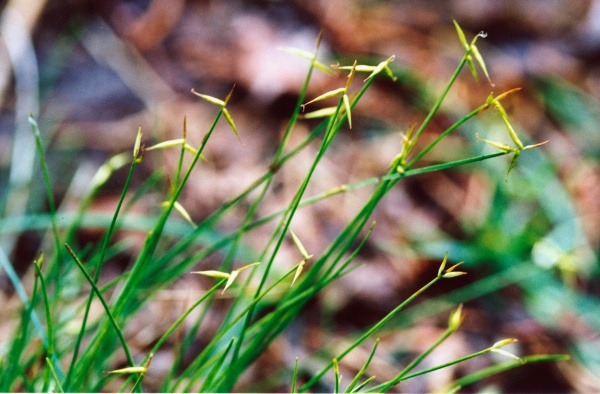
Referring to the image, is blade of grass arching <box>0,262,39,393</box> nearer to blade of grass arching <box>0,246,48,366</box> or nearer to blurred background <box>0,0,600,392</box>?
blade of grass arching <box>0,246,48,366</box>

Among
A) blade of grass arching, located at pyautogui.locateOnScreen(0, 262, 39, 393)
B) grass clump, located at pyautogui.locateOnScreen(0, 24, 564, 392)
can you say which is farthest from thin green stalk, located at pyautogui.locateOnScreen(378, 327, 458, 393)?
blade of grass arching, located at pyautogui.locateOnScreen(0, 262, 39, 393)

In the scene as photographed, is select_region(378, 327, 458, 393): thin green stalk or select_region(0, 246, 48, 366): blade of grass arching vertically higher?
select_region(378, 327, 458, 393): thin green stalk

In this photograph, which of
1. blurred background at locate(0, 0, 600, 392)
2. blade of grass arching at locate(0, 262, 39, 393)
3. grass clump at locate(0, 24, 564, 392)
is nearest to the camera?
grass clump at locate(0, 24, 564, 392)

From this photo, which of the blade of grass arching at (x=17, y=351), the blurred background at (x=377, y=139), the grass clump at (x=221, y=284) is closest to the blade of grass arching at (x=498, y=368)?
the grass clump at (x=221, y=284)

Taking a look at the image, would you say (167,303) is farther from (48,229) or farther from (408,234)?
(408,234)

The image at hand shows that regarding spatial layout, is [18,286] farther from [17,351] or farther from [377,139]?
[377,139]

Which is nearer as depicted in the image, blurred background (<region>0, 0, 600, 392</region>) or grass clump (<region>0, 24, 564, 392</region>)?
grass clump (<region>0, 24, 564, 392</region>)

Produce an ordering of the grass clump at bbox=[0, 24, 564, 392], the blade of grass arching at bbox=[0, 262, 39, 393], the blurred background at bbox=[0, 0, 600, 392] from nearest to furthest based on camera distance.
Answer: the grass clump at bbox=[0, 24, 564, 392] → the blade of grass arching at bbox=[0, 262, 39, 393] → the blurred background at bbox=[0, 0, 600, 392]

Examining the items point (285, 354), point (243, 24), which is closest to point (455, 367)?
point (285, 354)
